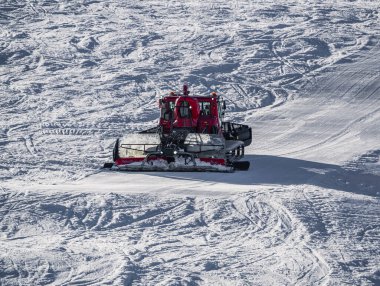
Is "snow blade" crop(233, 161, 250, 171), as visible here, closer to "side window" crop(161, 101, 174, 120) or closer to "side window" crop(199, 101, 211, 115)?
"side window" crop(199, 101, 211, 115)

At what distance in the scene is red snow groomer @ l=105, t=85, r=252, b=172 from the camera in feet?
64.8

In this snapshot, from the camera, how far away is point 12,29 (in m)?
37.7

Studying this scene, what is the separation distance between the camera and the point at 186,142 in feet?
66.3

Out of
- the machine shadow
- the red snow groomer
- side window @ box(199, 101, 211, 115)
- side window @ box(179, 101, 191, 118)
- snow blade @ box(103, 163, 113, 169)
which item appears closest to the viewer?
the machine shadow

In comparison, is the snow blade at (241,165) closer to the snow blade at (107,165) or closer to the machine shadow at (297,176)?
the machine shadow at (297,176)

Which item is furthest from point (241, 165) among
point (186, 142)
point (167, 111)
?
point (167, 111)

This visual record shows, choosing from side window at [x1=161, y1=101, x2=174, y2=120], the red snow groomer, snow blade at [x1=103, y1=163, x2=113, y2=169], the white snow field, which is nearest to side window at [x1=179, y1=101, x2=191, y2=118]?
→ the red snow groomer

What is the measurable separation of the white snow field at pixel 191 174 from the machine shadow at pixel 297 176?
0.06 m

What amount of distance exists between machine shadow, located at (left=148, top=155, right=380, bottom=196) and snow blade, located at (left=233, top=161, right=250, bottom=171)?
0.36 ft

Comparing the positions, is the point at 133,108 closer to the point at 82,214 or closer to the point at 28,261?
the point at 82,214

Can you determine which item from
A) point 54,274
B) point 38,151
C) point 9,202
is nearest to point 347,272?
point 54,274

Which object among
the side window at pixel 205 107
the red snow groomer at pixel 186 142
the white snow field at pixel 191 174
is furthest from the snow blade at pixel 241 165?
the side window at pixel 205 107

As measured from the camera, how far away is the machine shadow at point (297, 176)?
742 inches

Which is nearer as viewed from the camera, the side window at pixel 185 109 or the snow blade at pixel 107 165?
the snow blade at pixel 107 165
